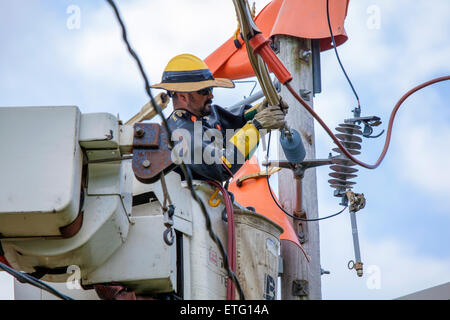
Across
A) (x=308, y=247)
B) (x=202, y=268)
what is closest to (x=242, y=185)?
(x=308, y=247)

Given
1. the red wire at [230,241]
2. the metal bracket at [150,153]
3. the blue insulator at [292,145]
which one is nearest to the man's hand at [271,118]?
the blue insulator at [292,145]

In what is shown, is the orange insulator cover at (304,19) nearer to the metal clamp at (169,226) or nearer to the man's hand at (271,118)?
the man's hand at (271,118)

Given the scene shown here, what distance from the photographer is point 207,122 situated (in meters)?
6.39

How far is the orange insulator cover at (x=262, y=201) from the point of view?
7258mm

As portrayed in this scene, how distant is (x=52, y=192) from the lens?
447cm

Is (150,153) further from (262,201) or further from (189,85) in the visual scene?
(262,201)

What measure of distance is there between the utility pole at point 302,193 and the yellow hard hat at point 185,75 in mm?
1276

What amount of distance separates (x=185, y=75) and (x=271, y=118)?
0.72m

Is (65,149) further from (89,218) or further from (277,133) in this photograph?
(277,133)

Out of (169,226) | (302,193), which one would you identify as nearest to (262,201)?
(302,193)

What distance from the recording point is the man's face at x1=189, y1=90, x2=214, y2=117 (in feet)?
20.9

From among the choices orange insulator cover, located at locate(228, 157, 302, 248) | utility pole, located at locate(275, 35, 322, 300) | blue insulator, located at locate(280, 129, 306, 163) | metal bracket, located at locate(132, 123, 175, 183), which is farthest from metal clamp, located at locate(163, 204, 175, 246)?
utility pole, located at locate(275, 35, 322, 300)
